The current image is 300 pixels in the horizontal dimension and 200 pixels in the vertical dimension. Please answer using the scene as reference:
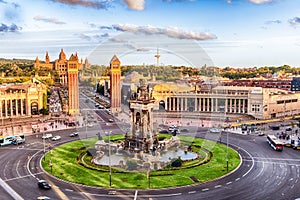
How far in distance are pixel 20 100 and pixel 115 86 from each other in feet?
85.0

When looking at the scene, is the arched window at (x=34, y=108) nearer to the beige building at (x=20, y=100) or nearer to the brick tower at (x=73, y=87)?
the beige building at (x=20, y=100)

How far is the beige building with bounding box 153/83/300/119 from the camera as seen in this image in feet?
273

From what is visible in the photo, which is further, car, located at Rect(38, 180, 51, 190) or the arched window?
the arched window

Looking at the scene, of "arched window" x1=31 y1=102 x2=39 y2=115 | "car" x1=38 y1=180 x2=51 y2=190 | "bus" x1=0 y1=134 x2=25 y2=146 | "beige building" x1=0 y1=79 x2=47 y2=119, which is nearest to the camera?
"car" x1=38 y1=180 x2=51 y2=190

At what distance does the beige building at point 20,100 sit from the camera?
80.4 meters

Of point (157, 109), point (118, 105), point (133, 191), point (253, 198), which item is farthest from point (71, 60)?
point (253, 198)

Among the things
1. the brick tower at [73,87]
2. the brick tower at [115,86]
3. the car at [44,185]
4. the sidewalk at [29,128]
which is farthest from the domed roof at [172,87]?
the car at [44,185]

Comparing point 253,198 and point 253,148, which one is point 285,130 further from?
point 253,198

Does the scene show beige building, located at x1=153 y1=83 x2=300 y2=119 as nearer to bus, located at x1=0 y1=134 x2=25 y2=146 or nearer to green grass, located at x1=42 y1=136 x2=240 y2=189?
green grass, located at x1=42 y1=136 x2=240 y2=189

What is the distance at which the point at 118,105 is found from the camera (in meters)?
89.2

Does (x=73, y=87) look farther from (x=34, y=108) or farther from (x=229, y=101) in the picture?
(x=229, y=101)

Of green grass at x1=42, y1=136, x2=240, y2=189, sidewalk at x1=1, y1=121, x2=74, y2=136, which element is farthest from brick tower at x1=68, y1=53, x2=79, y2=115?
green grass at x1=42, y1=136, x2=240, y2=189

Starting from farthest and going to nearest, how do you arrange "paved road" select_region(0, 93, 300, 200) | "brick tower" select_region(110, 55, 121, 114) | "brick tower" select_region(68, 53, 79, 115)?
"brick tower" select_region(110, 55, 121, 114) → "brick tower" select_region(68, 53, 79, 115) → "paved road" select_region(0, 93, 300, 200)

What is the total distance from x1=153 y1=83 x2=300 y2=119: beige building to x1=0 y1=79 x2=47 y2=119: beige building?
32.5 metres
